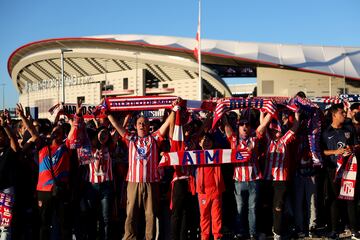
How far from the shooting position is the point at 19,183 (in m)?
5.43

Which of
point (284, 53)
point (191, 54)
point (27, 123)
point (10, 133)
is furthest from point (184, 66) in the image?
point (10, 133)

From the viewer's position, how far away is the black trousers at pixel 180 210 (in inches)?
229

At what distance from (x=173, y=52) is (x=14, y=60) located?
114 ft

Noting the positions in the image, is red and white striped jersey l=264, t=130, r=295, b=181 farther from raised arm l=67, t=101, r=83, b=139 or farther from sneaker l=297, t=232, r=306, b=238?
raised arm l=67, t=101, r=83, b=139

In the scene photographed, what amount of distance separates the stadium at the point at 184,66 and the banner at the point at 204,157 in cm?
4400

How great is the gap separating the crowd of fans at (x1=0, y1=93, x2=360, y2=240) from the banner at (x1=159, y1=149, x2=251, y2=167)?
0.11 m

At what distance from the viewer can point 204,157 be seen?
235 inches

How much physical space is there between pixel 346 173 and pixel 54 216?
4145 mm

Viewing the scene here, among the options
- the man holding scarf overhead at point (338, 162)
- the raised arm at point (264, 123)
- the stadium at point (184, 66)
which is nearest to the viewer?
the raised arm at point (264, 123)

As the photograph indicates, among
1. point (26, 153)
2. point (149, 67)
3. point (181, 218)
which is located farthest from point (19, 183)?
point (149, 67)

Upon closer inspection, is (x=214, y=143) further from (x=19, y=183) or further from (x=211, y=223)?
(x=19, y=183)

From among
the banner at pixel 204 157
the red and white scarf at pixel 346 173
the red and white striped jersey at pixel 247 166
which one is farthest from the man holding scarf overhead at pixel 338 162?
the banner at pixel 204 157

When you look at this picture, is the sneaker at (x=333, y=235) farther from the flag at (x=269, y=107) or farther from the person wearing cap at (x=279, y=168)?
the flag at (x=269, y=107)

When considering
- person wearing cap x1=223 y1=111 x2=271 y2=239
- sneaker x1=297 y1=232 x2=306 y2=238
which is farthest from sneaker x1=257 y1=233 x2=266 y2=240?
sneaker x1=297 y1=232 x2=306 y2=238
